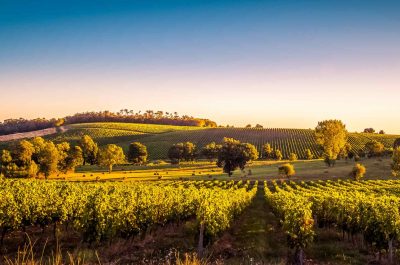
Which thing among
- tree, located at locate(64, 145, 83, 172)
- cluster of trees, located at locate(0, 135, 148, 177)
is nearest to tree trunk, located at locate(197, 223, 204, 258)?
cluster of trees, located at locate(0, 135, 148, 177)

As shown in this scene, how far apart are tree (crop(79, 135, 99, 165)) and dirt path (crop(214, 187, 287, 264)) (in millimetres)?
84652

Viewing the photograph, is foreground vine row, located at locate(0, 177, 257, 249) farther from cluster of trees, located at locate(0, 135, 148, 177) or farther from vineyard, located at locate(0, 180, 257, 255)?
cluster of trees, located at locate(0, 135, 148, 177)

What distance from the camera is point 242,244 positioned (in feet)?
85.0

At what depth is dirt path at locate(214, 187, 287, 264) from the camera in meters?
22.0

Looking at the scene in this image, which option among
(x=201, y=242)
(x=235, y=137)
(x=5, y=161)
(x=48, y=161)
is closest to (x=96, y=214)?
(x=201, y=242)

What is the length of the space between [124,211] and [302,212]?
12237mm

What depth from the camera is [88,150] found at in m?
115

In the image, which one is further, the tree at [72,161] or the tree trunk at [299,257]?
the tree at [72,161]

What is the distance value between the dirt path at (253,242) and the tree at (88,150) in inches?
3333

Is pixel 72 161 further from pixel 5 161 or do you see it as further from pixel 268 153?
pixel 268 153

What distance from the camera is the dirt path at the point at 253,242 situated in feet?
72.1

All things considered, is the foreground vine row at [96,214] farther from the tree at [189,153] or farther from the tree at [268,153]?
the tree at [268,153]

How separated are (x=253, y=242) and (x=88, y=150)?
9779 centimetres

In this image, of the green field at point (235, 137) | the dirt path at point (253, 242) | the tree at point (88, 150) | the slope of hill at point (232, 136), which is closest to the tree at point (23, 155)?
the tree at point (88, 150)
